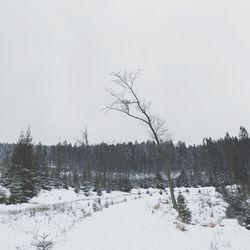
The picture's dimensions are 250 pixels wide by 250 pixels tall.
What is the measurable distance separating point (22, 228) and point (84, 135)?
45517 mm

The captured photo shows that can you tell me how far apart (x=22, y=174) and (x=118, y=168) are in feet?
283

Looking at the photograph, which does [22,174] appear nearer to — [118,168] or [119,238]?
[119,238]

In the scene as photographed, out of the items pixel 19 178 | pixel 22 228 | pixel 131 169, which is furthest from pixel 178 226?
pixel 131 169

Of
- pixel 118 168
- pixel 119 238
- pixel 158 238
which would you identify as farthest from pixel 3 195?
pixel 118 168

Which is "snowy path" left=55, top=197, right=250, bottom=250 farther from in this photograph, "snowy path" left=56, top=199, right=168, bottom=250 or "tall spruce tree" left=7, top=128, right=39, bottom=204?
"tall spruce tree" left=7, top=128, right=39, bottom=204

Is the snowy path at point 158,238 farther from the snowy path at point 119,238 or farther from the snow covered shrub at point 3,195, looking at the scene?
the snow covered shrub at point 3,195

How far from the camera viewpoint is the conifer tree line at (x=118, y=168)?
29453 mm

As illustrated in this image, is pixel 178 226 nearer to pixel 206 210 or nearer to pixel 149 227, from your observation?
pixel 149 227

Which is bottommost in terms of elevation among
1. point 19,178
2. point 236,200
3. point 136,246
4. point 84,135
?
point 136,246

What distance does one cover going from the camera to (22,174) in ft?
94.6

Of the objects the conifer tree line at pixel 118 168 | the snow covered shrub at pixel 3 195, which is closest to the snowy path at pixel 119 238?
the conifer tree line at pixel 118 168

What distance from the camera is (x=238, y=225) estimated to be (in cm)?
1003

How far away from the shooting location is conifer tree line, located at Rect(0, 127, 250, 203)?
2945cm

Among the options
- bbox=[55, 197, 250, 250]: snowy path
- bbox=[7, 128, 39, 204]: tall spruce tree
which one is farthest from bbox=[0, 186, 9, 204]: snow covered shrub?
bbox=[55, 197, 250, 250]: snowy path
